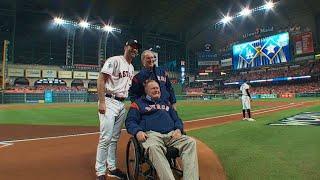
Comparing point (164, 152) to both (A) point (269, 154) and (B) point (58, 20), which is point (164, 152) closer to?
(A) point (269, 154)

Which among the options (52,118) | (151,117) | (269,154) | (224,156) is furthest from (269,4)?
(151,117)

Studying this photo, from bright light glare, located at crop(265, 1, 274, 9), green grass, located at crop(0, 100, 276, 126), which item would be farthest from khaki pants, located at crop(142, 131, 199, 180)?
bright light glare, located at crop(265, 1, 274, 9)

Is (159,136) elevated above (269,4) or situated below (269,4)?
below

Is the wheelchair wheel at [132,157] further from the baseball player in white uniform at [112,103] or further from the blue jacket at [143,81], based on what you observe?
the blue jacket at [143,81]

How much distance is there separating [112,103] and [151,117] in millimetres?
757

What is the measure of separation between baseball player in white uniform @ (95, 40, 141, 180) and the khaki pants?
0.80 metres

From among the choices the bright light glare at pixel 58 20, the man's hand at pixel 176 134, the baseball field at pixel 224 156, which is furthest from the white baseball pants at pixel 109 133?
the bright light glare at pixel 58 20

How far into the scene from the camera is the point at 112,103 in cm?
450

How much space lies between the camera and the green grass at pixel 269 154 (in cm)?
418

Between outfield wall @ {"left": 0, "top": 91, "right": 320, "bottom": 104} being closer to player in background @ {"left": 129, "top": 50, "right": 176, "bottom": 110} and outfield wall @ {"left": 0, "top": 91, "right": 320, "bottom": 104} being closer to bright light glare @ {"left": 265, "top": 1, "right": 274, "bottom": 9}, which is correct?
bright light glare @ {"left": 265, "top": 1, "right": 274, "bottom": 9}

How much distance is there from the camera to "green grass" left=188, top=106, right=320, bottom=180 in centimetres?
418

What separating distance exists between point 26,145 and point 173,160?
15.4 ft

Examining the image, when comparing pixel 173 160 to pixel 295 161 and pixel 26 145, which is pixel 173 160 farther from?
pixel 26 145

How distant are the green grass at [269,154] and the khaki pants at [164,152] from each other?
982 mm
